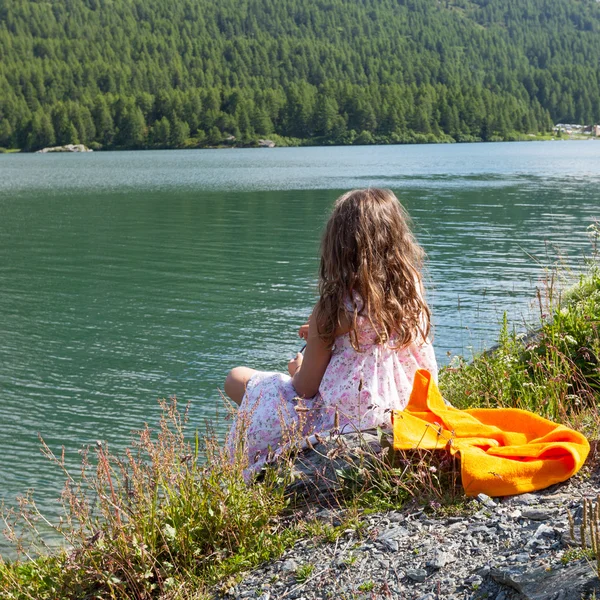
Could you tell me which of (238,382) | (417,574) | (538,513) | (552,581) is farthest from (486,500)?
(238,382)

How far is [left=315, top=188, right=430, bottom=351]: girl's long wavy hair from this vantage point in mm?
4523

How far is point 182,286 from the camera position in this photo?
1967 cm

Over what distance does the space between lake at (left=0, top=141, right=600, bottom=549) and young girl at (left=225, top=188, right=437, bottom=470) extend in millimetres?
3906

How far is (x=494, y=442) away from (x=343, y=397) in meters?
0.87

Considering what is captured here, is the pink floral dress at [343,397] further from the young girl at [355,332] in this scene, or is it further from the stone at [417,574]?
the stone at [417,574]

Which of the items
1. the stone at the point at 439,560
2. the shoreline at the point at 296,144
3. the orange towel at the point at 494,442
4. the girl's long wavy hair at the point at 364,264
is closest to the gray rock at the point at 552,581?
the stone at the point at 439,560

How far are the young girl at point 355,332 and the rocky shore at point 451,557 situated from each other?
66 centimetres

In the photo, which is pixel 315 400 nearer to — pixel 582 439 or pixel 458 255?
pixel 582 439

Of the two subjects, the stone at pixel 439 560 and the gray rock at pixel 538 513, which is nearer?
the stone at pixel 439 560

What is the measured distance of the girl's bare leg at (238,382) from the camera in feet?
17.6

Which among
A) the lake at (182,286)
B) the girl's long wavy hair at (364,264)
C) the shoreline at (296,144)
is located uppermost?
the shoreline at (296,144)

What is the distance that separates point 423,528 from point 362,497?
0.49 meters

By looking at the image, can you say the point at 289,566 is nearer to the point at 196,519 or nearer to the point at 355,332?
the point at 196,519

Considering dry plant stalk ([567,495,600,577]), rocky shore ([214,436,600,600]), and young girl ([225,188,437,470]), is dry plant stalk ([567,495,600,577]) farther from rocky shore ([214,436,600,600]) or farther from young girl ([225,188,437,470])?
young girl ([225,188,437,470])
